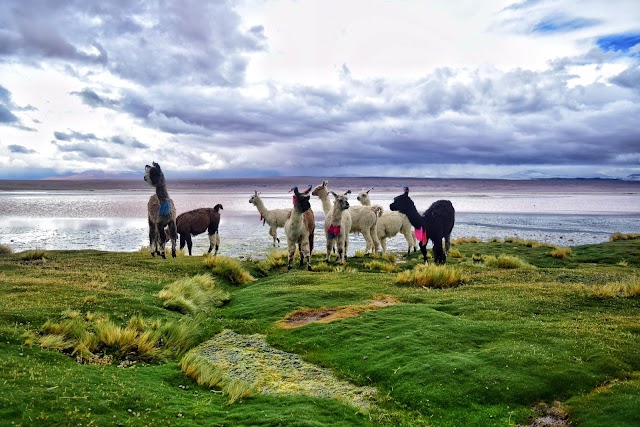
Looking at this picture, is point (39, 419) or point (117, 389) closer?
point (39, 419)

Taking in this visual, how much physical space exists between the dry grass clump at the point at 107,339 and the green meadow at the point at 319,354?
0.9 inches

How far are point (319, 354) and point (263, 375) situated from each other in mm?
1140

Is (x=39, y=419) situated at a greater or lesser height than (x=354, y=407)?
greater

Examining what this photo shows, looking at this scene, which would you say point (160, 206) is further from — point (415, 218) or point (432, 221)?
point (432, 221)

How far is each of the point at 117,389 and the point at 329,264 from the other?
13392 mm

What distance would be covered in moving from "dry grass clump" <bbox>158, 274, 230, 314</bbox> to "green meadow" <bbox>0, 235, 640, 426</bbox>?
0.05m

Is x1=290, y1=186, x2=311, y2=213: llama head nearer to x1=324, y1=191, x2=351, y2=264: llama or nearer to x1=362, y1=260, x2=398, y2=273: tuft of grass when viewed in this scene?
x1=324, y1=191, x2=351, y2=264: llama

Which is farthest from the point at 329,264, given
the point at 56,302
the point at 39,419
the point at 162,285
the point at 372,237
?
the point at 39,419

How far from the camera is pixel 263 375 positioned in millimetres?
6730

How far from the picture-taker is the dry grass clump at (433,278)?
12748 millimetres

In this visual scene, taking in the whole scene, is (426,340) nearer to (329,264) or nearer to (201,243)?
(329,264)

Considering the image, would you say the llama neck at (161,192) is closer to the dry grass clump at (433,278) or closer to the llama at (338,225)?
the llama at (338,225)

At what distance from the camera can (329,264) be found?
18266 mm

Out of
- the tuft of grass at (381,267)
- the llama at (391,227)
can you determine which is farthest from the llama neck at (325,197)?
the tuft of grass at (381,267)
